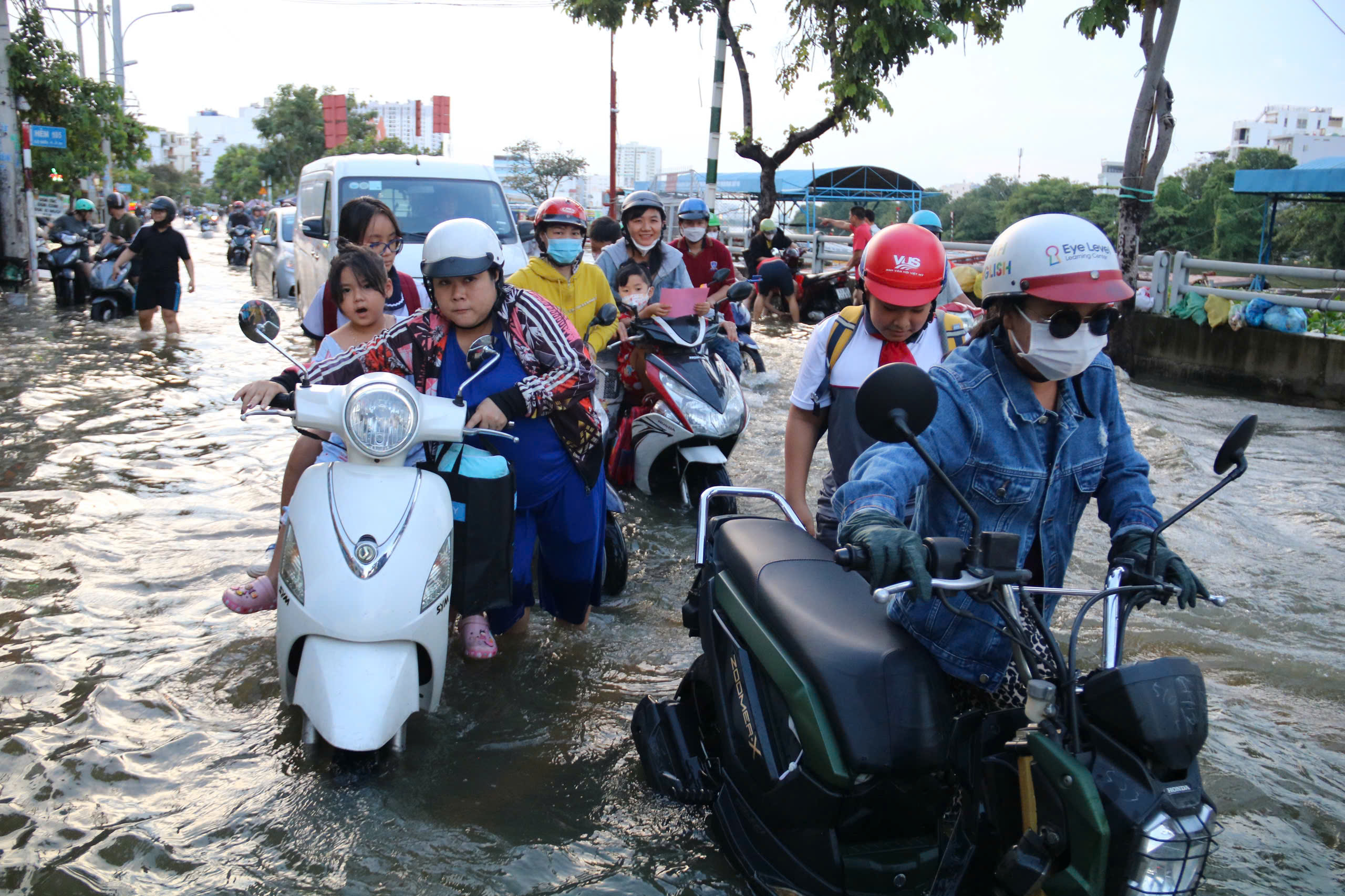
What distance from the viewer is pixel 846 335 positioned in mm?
3672

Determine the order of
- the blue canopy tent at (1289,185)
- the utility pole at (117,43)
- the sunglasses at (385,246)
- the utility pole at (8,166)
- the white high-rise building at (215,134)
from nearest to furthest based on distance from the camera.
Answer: the sunglasses at (385,246) < the utility pole at (8,166) < the blue canopy tent at (1289,185) < the utility pole at (117,43) < the white high-rise building at (215,134)

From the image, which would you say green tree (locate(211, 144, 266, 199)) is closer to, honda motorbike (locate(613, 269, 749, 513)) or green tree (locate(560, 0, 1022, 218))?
green tree (locate(560, 0, 1022, 218))

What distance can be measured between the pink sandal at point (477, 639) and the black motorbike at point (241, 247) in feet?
76.1

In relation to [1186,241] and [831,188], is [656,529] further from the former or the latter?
[1186,241]

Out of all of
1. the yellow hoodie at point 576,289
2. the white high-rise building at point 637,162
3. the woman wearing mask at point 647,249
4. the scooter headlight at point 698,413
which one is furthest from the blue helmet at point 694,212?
the white high-rise building at point 637,162

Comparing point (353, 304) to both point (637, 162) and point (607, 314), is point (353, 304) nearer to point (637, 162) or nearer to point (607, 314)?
point (607, 314)

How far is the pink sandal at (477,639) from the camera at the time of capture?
→ 3711 millimetres

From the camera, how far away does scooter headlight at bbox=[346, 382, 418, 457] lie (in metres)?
3.00

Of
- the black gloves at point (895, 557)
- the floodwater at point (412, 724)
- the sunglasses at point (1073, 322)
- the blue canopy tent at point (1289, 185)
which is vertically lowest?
the floodwater at point (412, 724)

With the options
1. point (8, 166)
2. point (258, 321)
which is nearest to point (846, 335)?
point (258, 321)

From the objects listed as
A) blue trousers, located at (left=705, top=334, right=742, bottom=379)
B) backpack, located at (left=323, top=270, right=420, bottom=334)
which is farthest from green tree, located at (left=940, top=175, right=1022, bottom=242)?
backpack, located at (left=323, top=270, right=420, bottom=334)

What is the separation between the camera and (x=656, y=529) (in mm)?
6039

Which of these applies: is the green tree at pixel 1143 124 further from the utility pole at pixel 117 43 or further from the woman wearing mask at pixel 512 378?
the utility pole at pixel 117 43

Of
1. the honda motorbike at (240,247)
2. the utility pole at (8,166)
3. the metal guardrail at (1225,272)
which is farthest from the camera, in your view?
the honda motorbike at (240,247)
